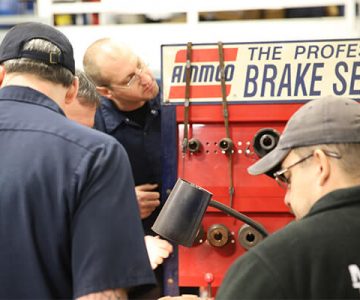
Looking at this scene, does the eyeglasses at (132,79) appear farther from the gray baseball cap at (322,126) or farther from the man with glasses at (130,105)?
the gray baseball cap at (322,126)

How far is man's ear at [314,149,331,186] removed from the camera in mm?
1169

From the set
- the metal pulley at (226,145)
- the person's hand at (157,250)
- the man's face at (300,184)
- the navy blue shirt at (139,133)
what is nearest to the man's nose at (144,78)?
the navy blue shirt at (139,133)

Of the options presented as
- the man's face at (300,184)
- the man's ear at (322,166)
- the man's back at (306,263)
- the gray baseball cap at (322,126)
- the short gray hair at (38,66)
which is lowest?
the man's back at (306,263)

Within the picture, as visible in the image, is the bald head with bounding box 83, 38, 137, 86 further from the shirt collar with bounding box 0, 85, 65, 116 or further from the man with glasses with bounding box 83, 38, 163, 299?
the shirt collar with bounding box 0, 85, 65, 116

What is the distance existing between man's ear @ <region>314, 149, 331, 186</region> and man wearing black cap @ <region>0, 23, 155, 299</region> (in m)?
0.39

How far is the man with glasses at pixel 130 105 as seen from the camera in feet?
7.41

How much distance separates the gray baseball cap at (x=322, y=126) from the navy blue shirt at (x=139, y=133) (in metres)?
1.01

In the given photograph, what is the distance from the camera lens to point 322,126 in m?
→ 1.21

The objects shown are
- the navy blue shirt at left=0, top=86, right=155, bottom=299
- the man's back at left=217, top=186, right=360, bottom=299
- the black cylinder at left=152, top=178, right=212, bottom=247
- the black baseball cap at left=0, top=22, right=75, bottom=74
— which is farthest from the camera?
the black cylinder at left=152, top=178, right=212, bottom=247

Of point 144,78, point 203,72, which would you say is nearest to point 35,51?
point 203,72

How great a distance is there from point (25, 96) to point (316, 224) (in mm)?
636

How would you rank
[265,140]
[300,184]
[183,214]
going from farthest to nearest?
[265,140]
[183,214]
[300,184]

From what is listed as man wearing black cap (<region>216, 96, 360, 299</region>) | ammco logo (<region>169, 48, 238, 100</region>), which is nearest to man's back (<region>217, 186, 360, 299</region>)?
man wearing black cap (<region>216, 96, 360, 299</region>)

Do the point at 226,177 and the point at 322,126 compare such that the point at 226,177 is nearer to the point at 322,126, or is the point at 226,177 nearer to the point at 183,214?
the point at 183,214
